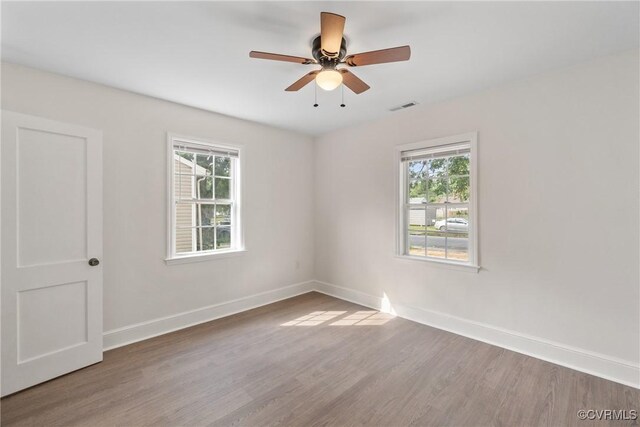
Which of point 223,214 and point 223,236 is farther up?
point 223,214

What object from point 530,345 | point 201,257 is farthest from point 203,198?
point 530,345

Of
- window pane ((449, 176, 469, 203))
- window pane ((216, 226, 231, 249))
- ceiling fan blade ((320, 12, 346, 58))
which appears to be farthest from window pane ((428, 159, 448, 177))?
window pane ((216, 226, 231, 249))

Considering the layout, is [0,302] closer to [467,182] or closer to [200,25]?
[200,25]

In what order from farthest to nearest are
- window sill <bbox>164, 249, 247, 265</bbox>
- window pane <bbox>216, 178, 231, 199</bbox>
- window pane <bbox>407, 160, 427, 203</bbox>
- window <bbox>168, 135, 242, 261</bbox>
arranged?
window pane <bbox>216, 178, 231, 199</bbox>
window pane <bbox>407, 160, 427, 203</bbox>
window <bbox>168, 135, 242, 261</bbox>
window sill <bbox>164, 249, 247, 265</bbox>

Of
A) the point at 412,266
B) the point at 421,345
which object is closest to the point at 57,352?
the point at 421,345

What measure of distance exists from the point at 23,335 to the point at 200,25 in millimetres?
2743

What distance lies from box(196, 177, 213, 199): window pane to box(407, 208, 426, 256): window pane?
2636 mm

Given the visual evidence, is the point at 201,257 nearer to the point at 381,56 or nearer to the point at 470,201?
the point at 381,56

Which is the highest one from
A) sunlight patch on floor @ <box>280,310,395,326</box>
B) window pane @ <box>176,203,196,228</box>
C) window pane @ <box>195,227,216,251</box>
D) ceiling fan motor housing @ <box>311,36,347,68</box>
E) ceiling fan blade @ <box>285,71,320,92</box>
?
ceiling fan motor housing @ <box>311,36,347,68</box>

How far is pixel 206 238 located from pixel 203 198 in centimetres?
52

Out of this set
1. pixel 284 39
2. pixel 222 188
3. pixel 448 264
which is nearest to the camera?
pixel 284 39

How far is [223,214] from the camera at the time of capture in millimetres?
3848

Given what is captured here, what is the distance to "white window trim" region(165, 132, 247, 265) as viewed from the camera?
325cm

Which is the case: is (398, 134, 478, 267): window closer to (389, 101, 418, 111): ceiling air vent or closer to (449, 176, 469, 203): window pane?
(449, 176, 469, 203): window pane
